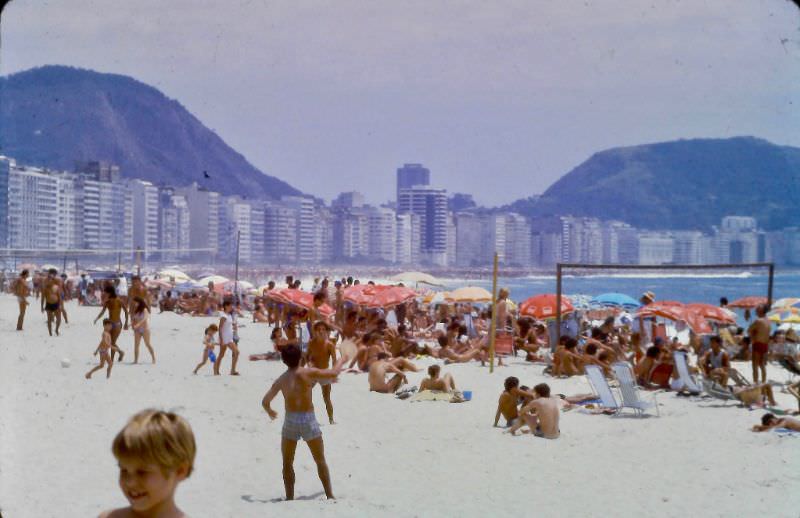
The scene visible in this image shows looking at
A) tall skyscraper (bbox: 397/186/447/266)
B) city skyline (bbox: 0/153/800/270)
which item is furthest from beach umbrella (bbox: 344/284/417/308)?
tall skyscraper (bbox: 397/186/447/266)

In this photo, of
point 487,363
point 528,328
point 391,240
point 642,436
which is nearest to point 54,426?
point 642,436

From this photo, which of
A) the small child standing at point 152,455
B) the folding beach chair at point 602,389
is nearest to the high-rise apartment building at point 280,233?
the folding beach chair at point 602,389

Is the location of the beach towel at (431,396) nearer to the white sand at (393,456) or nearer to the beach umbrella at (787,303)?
the white sand at (393,456)

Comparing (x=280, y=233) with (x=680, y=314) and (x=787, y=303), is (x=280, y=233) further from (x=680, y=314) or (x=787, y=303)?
(x=680, y=314)

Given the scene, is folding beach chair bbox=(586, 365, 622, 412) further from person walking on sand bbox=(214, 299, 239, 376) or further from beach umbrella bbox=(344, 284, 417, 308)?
beach umbrella bbox=(344, 284, 417, 308)

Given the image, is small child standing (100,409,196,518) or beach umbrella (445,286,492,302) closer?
small child standing (100,409,196,518)

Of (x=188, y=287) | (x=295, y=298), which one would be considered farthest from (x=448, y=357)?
(x=188, y=287)

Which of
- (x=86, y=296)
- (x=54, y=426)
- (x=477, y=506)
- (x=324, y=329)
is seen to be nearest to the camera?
(x=477, y=506)

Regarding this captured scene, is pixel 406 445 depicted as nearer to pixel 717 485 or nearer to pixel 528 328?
pixel 717 485
